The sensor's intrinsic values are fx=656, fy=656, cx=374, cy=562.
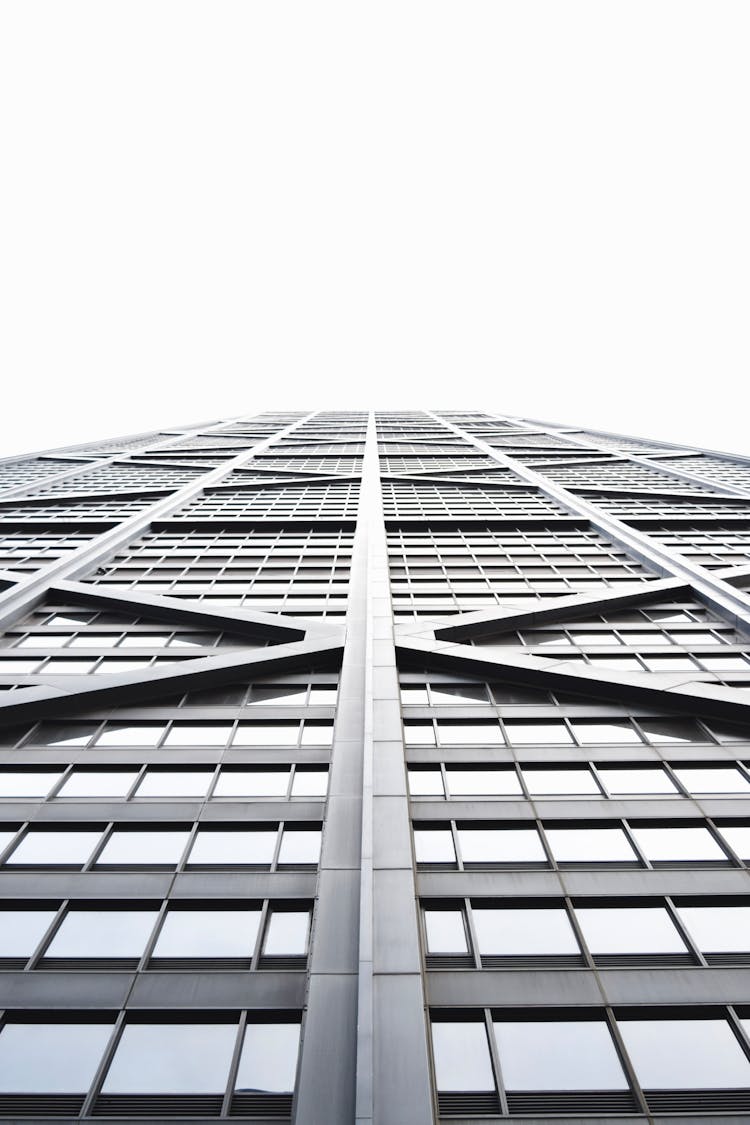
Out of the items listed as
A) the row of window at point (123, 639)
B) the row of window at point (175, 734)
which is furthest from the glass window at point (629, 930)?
the row of window at point (123, 639)

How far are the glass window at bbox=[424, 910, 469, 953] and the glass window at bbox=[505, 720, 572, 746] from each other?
15.6 feet

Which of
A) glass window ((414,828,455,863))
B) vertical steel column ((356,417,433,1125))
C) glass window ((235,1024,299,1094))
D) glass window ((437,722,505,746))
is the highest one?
vertical steel column ((356,417,433,1125))

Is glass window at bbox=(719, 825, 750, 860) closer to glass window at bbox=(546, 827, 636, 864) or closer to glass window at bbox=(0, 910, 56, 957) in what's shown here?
glass window at bbox=(546, 827, 636, 864)

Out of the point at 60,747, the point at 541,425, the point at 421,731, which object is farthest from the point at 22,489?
the point at 541,425

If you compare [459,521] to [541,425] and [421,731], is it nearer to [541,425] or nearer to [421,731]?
[421,731]

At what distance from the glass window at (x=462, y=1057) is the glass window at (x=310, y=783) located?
4830 millimetres

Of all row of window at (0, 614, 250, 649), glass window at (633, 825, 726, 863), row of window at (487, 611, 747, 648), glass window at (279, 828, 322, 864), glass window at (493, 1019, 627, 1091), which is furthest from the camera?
row of window at (487, 611, 747, 648)

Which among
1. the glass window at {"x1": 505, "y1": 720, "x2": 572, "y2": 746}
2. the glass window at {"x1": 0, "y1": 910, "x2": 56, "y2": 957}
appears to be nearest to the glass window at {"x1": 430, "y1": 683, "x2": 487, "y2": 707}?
the glass window at {"x1": 505, "y1": 720, "x2": 572, "y2": 746}

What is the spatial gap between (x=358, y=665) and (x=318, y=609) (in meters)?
→ 4.79

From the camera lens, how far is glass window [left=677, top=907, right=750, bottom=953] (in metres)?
9.24

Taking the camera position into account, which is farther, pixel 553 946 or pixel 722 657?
pixel 722 657

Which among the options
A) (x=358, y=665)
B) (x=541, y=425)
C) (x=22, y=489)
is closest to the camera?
(x=358, y=665)

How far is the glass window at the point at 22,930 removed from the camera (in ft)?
29.8

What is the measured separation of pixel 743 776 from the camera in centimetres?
1283
